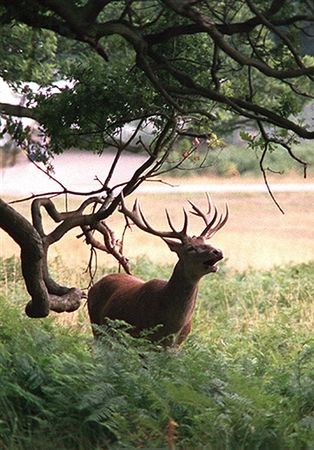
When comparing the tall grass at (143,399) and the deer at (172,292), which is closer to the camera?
the tall grass at (143,399)

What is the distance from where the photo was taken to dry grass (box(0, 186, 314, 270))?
17562mm

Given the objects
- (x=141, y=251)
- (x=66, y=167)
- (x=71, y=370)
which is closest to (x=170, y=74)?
(x=71, y=370)

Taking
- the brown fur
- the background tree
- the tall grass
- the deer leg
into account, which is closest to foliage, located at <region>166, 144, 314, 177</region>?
the brown fur

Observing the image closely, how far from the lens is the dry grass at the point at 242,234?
17562 millimetres

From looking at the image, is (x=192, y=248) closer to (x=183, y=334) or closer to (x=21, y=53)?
(x=183, y=334)

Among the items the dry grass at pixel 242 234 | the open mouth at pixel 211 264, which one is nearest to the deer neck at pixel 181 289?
the open mouth at pixel 211 264

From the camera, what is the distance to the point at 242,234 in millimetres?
21188

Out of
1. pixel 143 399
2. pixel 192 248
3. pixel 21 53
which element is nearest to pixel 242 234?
pixel 21 53

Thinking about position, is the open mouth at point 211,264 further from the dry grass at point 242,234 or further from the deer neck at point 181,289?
the dry grass at point 242,234

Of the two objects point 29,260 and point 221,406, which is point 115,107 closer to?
point 29,260

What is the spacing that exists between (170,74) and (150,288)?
270cm

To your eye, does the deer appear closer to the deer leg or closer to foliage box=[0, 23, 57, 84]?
the deer leg

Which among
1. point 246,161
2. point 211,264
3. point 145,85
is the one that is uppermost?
point 145,85

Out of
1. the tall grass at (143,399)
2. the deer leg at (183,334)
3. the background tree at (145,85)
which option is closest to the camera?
the tall grass at (143,399)
